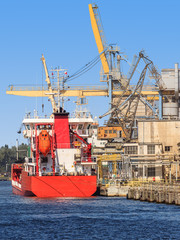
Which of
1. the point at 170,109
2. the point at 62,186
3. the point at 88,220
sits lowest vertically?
the point at 88,220

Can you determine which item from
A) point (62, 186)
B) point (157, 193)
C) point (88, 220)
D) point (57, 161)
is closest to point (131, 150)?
point (57, 161)

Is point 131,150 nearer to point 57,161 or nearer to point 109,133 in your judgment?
point 57,161

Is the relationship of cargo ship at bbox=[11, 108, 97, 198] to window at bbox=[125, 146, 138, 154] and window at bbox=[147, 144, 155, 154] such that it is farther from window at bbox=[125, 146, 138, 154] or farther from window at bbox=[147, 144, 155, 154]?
window at bbox=[125, 146, 138, 154]

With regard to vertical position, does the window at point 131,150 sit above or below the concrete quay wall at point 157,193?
above

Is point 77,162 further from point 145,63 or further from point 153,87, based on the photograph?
point 153,87

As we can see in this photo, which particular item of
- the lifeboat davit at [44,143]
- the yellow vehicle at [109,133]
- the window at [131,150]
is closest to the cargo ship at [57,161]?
the lifeboat davit at [44,143]

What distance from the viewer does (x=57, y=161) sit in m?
73.5

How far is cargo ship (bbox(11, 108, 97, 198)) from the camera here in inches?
2744

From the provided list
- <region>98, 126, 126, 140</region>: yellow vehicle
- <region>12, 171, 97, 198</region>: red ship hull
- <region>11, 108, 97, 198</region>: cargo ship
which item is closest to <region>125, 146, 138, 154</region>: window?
<region>11, 108, 97, 198</region>: cargo ship

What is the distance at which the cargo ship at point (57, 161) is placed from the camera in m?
69.7

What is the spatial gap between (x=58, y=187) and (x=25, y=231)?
77.7 feet

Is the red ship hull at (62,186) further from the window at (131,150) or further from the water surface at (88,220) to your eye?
the window at (131,150)

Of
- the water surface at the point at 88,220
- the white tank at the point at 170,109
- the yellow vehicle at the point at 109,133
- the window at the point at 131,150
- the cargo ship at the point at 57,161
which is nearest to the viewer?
the water surface at the point at 88,220

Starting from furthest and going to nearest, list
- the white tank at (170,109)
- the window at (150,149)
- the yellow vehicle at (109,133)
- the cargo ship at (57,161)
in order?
the yellow vehicle at (109,133)
the white tank at (170,109)
the window at (150,149)
the cargo ship at (57,161)
